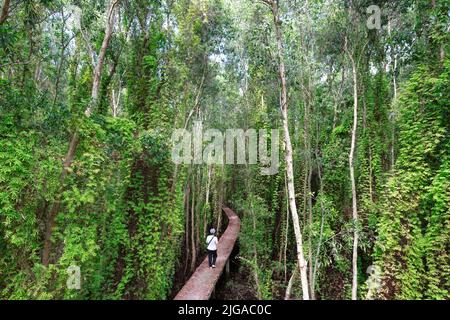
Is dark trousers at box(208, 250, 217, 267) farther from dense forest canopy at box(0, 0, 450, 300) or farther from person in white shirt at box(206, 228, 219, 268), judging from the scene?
dense forest canopy at box(0, 0, 450, 300)

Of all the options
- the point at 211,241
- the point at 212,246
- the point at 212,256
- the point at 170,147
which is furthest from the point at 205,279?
the point at 170,147

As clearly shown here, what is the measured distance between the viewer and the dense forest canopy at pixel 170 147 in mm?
5227

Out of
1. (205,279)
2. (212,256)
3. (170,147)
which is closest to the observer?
(170,147)

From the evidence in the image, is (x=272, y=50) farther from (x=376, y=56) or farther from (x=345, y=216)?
(x=345, y=216)

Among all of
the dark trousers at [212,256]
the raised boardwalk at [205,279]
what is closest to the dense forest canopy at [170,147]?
the raised boardwalk at [205,279]

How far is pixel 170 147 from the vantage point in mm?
8250

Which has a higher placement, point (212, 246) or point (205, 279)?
point (212, 246)

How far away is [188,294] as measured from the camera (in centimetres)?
830

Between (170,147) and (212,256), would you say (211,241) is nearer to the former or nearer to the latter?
(212,256)

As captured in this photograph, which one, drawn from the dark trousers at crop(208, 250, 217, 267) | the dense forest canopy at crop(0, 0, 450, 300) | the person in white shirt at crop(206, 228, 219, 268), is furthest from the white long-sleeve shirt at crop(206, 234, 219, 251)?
the dense forest canopy at crop(0, 0, 450, 300)

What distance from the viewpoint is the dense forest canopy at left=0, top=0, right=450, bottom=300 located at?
17.1 feet

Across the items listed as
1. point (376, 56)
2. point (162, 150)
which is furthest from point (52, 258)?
point (376, 56)

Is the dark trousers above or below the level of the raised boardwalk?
above

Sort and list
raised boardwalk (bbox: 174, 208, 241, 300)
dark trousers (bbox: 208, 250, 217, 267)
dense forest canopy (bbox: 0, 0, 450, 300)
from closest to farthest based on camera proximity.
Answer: dense forest canopy (bbox: 0, 0, 450, 300) < raised boardwalk (bbox: 174, 208, 241, 300) < dark trousers (bbox: 208, 250, 217, 267)
